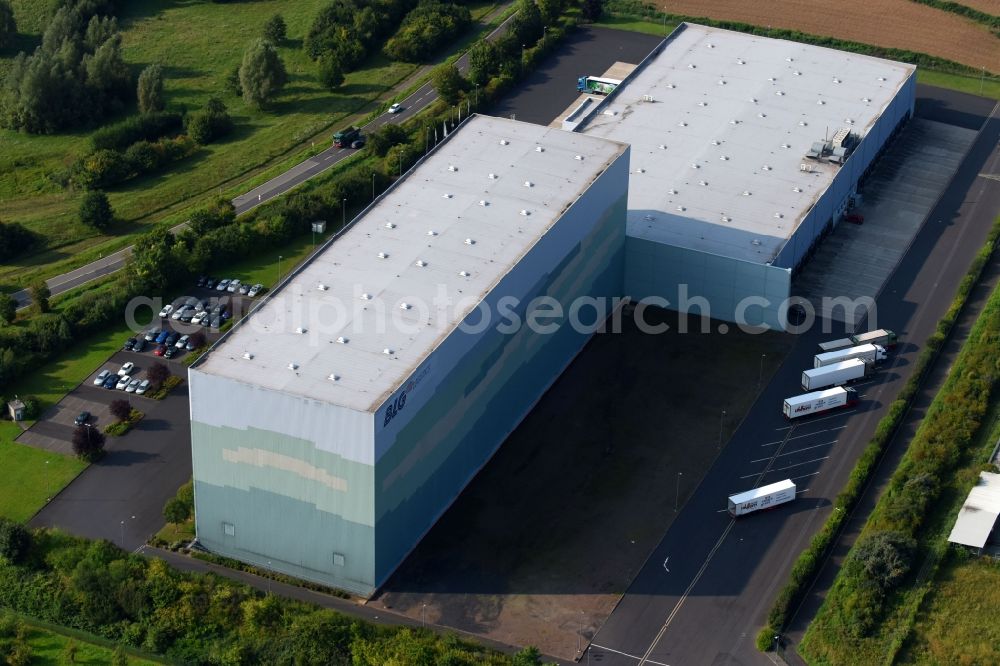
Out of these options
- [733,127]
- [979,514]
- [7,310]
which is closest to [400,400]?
[979,514]

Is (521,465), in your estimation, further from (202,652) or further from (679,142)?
(679,142)

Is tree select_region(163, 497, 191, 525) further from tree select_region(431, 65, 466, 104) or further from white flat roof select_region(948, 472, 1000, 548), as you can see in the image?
tree select_region(431, 65, 466, 104)

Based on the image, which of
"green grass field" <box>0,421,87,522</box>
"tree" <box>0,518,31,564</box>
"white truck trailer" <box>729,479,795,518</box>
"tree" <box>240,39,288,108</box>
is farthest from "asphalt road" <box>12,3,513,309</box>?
"white truck trailer" <box>729,479,795,518</box>

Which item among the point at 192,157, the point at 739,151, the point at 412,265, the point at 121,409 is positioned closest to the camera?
the point at 412,265

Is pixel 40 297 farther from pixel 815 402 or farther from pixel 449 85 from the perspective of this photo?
pixel 815 402

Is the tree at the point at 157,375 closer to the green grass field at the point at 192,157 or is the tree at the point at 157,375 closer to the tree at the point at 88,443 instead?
the tree at the point at 88,443

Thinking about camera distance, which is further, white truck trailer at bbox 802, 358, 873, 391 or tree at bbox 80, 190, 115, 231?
tree at bbox 80, 190, 115, 231

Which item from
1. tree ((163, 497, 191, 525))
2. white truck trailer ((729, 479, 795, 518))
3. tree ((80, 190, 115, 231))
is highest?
tree ((80, 190, 115, 231))
